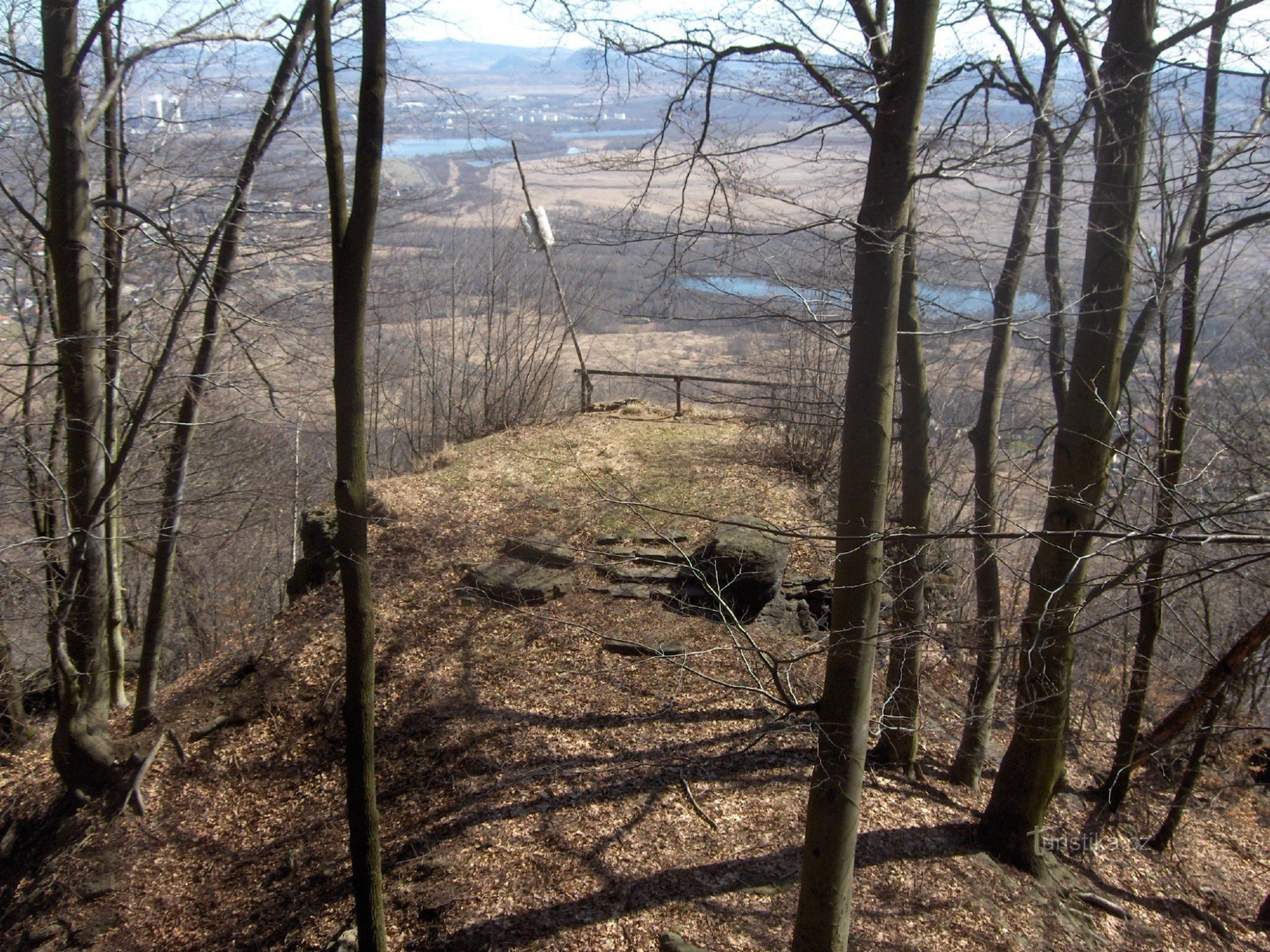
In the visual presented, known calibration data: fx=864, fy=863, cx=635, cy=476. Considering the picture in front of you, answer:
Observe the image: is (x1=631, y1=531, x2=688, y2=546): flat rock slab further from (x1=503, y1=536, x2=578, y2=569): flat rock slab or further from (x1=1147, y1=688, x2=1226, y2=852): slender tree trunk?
(x1=1147, y1=688, x2=1226, y2=852): slender tree trunk

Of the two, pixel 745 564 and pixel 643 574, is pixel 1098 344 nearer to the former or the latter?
pixel 745 564

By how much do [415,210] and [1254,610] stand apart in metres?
11.0

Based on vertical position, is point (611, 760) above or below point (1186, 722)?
below

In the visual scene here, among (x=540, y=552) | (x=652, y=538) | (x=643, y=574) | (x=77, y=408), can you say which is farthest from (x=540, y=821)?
(x=77, y=408)

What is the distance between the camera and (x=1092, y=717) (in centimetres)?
873

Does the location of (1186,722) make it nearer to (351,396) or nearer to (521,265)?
(351,396)

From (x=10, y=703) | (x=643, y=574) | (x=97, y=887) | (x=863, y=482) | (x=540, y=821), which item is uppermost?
(x=863, y=482)

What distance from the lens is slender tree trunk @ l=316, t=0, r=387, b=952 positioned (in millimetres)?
3965

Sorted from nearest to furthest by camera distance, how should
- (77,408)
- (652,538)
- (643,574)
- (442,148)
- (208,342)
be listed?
(77,408) → (208,342) → (643,574) → (652,538) → (442,148)

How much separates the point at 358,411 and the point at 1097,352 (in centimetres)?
415

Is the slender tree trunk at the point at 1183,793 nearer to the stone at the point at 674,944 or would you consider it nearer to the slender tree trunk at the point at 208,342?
the stone at the point at 674,944

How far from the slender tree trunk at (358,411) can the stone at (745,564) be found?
4108 mm

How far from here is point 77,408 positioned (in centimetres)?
659

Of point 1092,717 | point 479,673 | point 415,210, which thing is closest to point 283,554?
point 415,210
